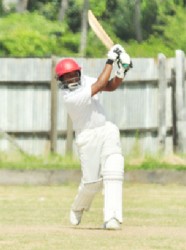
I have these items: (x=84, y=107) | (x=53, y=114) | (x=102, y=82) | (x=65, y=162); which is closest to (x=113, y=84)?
(x=102, y=82)

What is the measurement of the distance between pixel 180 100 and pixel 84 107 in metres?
11.0

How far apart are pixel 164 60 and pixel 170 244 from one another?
509 inches

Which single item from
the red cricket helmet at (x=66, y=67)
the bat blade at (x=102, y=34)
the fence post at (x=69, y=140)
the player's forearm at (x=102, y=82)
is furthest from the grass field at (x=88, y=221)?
the fence post at (x=69, y=140)

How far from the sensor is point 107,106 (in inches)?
1013

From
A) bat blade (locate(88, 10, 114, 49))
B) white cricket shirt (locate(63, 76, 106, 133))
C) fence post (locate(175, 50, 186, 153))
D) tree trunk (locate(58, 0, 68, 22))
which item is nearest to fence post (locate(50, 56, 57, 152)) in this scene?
fence post (locate(175, 50, 186, 153))

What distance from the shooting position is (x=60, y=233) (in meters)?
14.3

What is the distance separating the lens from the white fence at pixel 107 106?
25.4 metres

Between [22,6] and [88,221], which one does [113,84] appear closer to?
[88,221]

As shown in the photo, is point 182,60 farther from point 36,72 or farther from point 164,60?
point 36,72

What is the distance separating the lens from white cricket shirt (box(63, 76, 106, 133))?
49.2 feet

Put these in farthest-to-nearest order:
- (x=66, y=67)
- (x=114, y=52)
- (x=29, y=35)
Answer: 1. (x=29, y=35)
2. (x=114, y=52)
3. (x=66, y=67)

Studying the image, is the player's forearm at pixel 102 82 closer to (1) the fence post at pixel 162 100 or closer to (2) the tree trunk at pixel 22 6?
(1) the fence post at pixel 162 100

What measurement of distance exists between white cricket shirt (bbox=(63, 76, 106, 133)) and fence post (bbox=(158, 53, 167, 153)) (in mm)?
10632

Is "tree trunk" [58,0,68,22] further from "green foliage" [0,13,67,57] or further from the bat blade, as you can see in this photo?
the bat blade
